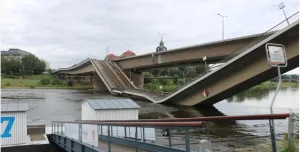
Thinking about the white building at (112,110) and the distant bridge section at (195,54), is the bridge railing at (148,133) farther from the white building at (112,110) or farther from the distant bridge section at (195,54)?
the distant bridge section at (195,54)

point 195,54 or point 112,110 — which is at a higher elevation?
point 195,54

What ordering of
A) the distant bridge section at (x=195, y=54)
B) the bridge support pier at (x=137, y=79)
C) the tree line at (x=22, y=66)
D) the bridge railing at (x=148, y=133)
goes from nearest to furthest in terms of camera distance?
the bridge railing at (x=148, y=133) → the distant bridge section at (x=195, y=54) → the bridge support pier at (x=137, y=79) → the tree line at (x=22, y=66)

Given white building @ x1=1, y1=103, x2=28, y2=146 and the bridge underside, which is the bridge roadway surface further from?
white building @ x1=1, y1=103, x2=28, y2=146

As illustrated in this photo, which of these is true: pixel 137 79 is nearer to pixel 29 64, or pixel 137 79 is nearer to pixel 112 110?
pixel 112 110

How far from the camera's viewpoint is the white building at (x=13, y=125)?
14945 millimetres

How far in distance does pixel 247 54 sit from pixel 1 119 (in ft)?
56.0

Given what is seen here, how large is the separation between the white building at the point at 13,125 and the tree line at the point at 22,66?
10585 cm

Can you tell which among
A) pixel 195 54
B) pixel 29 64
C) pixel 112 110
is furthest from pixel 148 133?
pixel 29 64

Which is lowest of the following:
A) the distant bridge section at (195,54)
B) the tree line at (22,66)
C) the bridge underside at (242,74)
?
the bridge underside at (242,74)

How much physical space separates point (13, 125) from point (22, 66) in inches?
4422

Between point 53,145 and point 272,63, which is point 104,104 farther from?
point 272,63

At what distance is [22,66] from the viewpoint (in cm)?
11856

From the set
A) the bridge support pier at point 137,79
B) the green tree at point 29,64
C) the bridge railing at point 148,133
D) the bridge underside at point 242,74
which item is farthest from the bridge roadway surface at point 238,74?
the green tree at point 29,64

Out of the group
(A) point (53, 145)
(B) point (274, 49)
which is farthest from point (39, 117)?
(B) point (274, 49)
